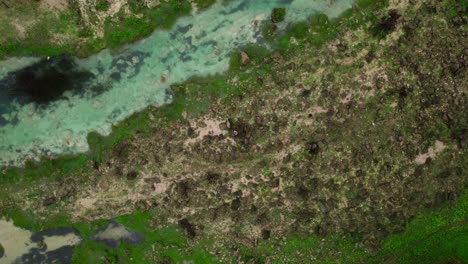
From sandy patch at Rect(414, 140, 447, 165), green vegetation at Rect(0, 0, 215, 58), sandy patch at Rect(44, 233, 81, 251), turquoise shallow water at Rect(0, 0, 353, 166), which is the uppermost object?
green vegetation at Rect(0, 0, 215, 58)

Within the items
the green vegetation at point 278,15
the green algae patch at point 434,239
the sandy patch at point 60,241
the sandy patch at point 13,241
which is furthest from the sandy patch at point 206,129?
the green algae patch at point 434,239

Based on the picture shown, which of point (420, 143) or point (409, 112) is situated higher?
point (409, 112)

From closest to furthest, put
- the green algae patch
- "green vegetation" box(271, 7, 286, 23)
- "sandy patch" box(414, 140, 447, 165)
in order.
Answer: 1. "green vegetation" box(271, 7, 286, 23)
2. "sandy patch" box(414, 140, 447, 165)
3. the green algae patch

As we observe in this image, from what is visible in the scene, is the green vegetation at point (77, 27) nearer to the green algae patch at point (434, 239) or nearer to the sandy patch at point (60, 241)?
the sandy patch at point (60, 241)

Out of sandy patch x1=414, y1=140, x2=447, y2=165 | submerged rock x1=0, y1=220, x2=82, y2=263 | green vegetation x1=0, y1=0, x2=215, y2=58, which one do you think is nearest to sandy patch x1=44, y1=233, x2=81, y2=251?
submerged rock x1=0, y1=220, x2=82, y2=263

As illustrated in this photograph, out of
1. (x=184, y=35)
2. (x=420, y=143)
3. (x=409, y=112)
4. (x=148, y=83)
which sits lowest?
(x=420, y=143)

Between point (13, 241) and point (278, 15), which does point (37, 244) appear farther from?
point (278, 15)

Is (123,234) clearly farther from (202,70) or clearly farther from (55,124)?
(202,70)

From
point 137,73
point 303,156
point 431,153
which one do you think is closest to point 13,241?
point 137,73

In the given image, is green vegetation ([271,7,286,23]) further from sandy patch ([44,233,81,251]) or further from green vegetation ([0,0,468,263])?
sandy patch ([44,233,81,251])

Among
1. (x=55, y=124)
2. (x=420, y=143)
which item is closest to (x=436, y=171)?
(x=420, y=143)
